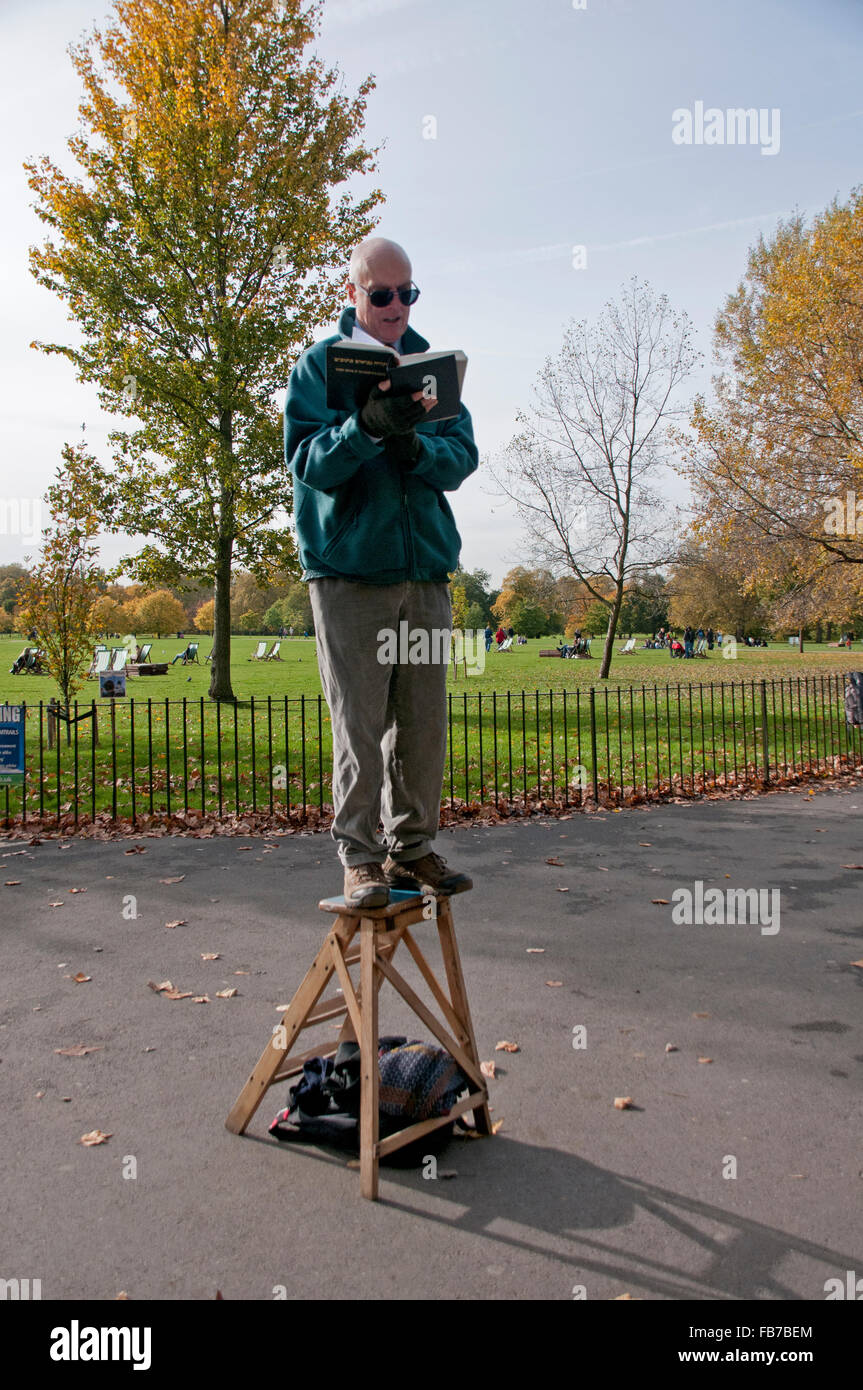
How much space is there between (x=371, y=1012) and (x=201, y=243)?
17.1 m

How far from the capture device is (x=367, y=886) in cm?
321

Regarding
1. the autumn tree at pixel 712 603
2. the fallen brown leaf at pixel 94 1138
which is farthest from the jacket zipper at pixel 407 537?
the autumn tree at pixel 712 603

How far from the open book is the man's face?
54 centimetres

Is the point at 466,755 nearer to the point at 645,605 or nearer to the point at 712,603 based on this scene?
the point at 712,603

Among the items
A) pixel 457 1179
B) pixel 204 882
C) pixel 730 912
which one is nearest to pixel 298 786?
pixel 204 882

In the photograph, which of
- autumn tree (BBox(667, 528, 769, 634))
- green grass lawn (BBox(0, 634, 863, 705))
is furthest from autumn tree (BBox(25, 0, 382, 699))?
autumn tree (BBox(667, 528, 769, 634))

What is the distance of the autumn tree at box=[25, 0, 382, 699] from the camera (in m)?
16.2

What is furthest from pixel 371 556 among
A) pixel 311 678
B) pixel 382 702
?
pixel 311 678

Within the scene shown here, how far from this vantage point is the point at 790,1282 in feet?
8.24

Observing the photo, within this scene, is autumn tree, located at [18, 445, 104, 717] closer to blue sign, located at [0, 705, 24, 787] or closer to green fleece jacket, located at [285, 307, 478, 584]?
blue sign, located at [0, 705, 24, 787]

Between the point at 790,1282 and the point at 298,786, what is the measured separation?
931cm

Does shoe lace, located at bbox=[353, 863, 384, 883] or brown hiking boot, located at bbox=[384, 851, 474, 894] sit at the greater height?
shoe lace, located at bbox=[353, 863, 384, 883]

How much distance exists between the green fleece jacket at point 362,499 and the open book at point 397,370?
30cm
